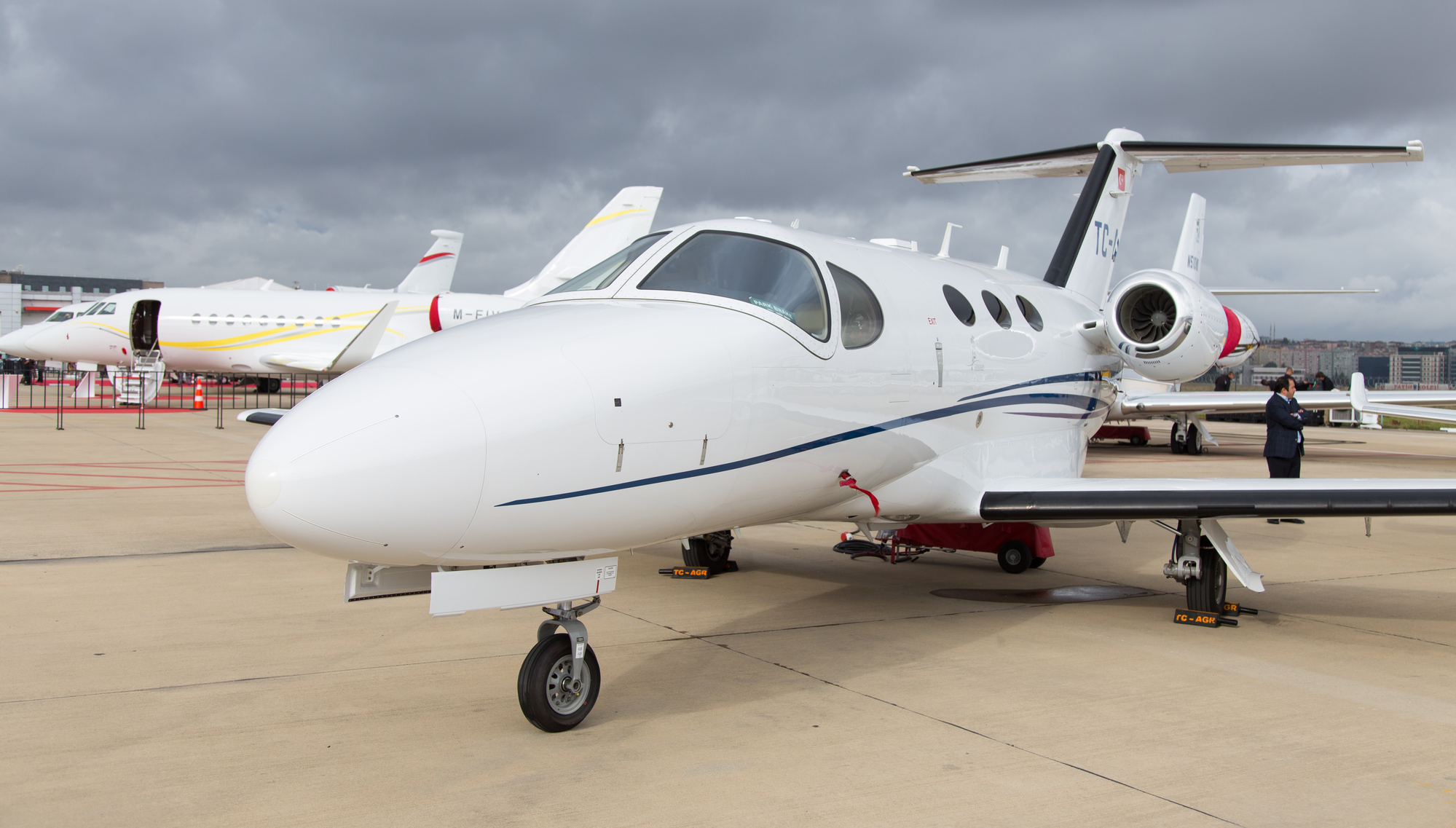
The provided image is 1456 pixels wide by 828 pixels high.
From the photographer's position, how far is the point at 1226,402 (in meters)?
20.2

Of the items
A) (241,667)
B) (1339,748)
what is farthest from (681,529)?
(1339,748)

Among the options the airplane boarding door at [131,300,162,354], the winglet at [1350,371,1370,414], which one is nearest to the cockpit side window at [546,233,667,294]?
the winglet at [1350,371,1370,414]

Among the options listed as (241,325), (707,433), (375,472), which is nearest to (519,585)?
(375,472)

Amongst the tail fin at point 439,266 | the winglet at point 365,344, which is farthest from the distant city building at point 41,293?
the winglet at point 365,344

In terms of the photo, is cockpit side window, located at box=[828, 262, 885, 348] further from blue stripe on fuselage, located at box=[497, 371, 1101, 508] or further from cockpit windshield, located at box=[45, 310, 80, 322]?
cockpit windshield, located at box=[45, 310, 80, 322]

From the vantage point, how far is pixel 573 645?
451 cm

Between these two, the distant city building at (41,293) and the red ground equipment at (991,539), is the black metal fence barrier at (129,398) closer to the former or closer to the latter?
the red ground equipment at (991,539)

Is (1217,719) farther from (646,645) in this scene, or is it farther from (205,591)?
(205,591)

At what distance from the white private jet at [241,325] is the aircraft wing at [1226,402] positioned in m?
16.4

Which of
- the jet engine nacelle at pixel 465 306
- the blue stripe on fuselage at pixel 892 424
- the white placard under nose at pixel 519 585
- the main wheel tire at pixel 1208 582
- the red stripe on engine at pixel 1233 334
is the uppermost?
the jet engine nacelle at pixel 465 306

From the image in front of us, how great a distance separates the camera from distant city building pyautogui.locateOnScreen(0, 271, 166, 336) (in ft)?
322

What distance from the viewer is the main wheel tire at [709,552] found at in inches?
336

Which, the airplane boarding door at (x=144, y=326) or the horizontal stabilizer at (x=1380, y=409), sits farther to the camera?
the airplane boarding door at (x=144, y=326)

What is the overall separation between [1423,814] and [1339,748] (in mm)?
720
